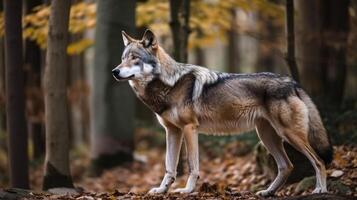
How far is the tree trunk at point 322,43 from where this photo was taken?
13.0 m

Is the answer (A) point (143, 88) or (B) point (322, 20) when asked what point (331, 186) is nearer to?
(A) point (143, 88)

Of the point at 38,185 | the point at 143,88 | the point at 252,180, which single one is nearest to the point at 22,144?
the point at 143,88

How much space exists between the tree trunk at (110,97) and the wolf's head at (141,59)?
17.3 ft

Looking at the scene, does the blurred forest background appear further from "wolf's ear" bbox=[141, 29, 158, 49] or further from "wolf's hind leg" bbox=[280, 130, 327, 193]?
"wolf's ear" bbox=[141, 29, 158, 49]

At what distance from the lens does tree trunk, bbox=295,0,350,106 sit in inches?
510

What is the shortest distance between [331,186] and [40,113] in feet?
35.3

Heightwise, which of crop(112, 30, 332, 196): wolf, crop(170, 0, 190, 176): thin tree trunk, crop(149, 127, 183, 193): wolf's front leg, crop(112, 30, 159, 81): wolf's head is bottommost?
crop(149, 127, 183, 193): wolf's front leg

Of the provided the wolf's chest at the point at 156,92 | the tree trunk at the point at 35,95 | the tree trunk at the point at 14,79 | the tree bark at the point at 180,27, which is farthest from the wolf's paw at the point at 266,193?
the tree trunk at the point at 35,95

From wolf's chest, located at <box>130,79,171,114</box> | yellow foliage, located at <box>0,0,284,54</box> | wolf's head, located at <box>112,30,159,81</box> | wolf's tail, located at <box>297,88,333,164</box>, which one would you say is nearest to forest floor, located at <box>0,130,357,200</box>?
wolf's tail, located at <box>297,88,333,164</box>

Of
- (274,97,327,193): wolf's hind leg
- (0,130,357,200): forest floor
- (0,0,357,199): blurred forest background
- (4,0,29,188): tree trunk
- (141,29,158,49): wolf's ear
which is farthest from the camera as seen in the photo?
(4,0,29,188): tree trunk

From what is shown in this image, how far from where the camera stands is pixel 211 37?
18.2 m

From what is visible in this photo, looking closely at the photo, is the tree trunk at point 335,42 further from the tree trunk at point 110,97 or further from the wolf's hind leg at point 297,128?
the wolf's hind leg at point 297,128

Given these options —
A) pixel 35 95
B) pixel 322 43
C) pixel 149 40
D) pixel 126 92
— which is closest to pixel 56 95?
pixel 149 40

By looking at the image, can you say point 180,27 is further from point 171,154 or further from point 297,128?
point 297,128
